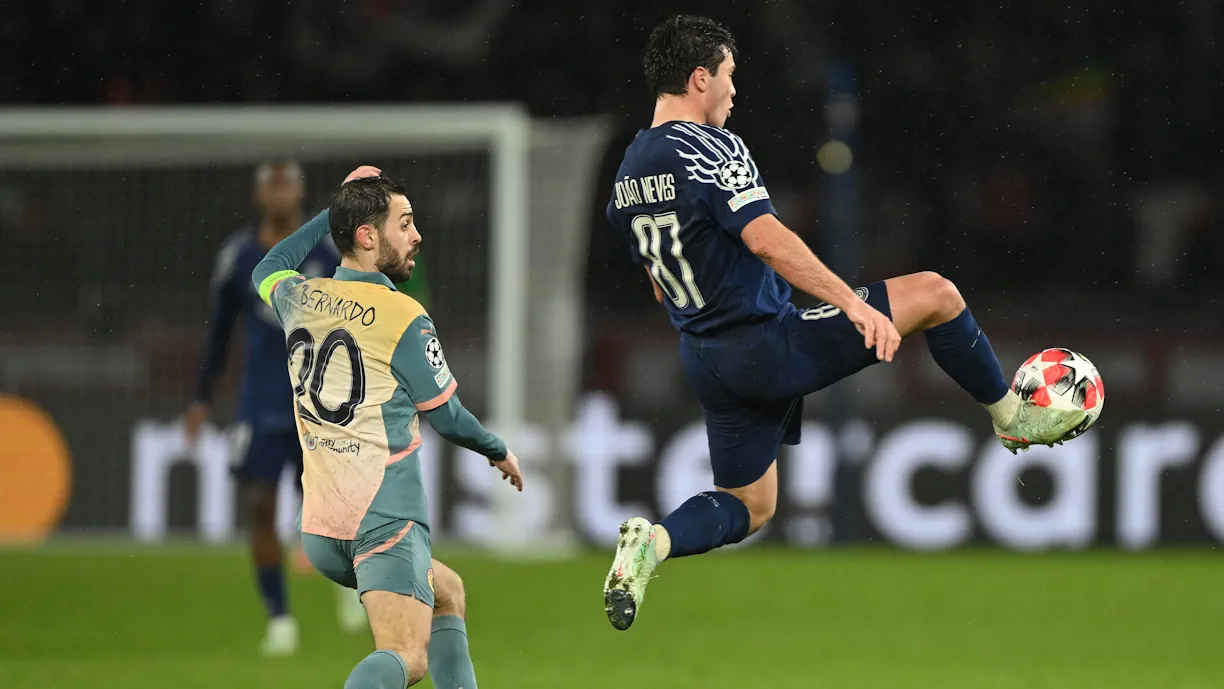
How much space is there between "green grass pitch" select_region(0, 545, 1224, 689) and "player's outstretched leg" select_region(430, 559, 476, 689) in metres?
1.78

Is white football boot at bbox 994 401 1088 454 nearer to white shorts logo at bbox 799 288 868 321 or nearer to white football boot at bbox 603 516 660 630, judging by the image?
white shorts logo at bbox 799 288 868 321

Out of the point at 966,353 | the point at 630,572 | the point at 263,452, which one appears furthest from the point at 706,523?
the point at 263,452

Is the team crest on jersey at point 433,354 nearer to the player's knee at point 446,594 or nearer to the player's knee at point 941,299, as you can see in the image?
the player's knee at point 446,594

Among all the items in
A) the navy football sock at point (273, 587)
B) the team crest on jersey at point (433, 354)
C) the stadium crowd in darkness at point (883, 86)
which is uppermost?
the stadium crowd in darkness at point (883, 86)

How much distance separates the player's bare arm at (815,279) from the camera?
4.61 metres

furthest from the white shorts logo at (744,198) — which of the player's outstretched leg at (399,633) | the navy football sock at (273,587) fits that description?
the navy football sock at (273,587)

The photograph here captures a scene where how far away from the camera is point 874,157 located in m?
17.0

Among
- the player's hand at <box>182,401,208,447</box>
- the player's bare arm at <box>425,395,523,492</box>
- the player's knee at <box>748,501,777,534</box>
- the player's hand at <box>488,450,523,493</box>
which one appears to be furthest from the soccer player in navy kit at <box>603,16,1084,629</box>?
the player's hand at <box>182,401,208,447</box>

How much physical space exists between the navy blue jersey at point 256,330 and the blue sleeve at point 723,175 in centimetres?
282

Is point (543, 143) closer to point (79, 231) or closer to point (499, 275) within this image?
point (499, 275)

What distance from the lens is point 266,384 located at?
24.4 ft

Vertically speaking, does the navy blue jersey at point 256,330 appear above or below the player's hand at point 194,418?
above

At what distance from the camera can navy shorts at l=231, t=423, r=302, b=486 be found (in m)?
7.41

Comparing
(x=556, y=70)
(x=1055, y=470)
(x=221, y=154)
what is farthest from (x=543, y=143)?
(x=556, y=70)
